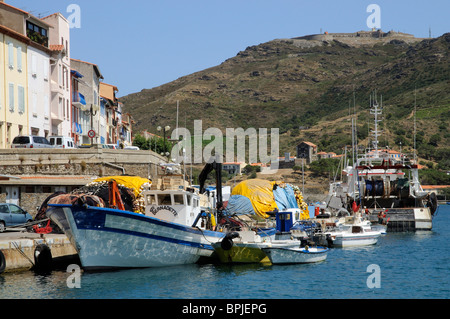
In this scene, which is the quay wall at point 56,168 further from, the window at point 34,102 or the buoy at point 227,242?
the buoy at point 227,242

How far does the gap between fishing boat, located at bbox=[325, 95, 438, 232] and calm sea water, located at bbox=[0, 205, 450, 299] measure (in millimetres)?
17791

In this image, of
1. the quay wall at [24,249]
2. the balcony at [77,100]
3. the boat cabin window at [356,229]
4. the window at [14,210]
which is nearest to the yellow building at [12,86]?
the balcony at [77,100]

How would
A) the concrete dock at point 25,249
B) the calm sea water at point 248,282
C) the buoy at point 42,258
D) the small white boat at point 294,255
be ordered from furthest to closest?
the small white boat at point 294,255 → the buoy at point 42,258 → the concrete dock at point 25,249 → the calm sea water at point 248,282

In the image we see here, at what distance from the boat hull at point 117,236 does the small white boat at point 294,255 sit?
13.6 ft

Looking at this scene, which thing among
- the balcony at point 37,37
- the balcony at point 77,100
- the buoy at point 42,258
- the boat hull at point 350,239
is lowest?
the boat hull at point 350,239

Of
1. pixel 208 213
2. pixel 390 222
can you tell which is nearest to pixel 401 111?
pixel 390 222

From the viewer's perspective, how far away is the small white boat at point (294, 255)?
2806cm

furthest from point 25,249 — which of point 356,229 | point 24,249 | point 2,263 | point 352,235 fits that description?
point 356,229

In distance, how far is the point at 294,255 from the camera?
28.6 m

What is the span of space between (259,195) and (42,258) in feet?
74.2

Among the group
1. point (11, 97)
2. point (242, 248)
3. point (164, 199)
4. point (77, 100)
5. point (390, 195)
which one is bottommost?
point (242, 248)

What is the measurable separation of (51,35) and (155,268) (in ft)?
111

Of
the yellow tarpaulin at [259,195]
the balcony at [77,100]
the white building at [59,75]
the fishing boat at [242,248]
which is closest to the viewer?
the fishing boat at [242,248]

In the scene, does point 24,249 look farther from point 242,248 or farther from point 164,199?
point 242,248
